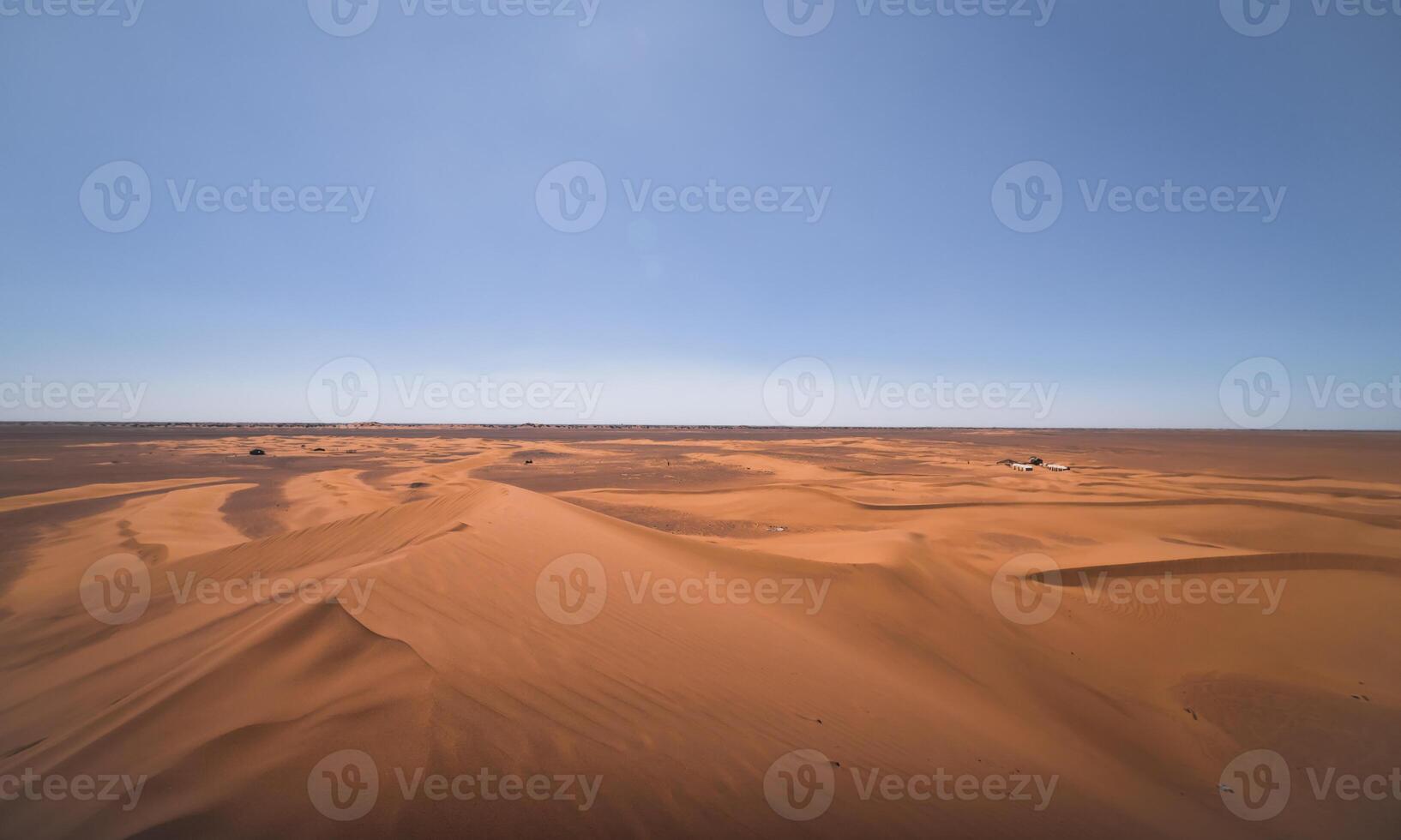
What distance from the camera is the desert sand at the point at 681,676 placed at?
283cm

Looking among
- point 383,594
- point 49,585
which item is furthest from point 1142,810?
point 49,585

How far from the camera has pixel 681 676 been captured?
4379 mm

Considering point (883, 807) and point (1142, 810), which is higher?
point (883, 807)

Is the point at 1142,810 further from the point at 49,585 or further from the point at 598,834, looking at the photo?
the point at 49,585

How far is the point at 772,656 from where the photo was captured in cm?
519

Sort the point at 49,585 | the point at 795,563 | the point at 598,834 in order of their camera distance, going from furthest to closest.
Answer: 1. the point at 795,563
2. the point at 49,585
3. the point at 598,834

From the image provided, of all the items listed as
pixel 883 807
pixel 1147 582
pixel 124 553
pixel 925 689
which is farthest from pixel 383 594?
pixel 1147 582

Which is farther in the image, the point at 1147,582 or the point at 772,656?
the point at 1147,582

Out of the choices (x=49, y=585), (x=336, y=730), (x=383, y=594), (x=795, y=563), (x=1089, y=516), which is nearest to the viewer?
(x=336, y=730)

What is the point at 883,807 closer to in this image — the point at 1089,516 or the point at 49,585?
the point at 49,585

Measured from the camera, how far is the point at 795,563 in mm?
8258

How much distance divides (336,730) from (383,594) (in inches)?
75.5

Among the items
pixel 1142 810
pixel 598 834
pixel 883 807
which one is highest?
pixel 598 834

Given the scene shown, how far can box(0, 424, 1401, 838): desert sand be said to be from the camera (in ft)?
9.30
